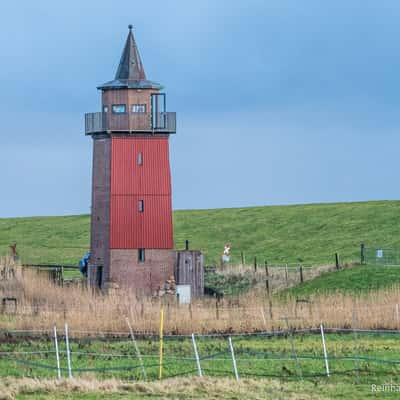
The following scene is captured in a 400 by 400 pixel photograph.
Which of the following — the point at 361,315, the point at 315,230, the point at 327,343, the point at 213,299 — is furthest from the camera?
the point at 315,230

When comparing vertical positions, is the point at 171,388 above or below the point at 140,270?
below

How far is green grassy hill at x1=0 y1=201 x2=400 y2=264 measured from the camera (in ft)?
304

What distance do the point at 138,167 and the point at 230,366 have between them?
3056cm

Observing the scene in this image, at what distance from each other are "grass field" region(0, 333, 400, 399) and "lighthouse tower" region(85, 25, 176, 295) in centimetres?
2203

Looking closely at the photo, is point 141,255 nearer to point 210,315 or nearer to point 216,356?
point 210,315

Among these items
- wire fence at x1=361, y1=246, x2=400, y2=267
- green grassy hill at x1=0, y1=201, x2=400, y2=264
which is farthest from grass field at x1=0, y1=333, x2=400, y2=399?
green grassy hill at x1=0, y1=201, x2=400, y2=264

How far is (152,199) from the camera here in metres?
69.0

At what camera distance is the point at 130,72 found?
229ft

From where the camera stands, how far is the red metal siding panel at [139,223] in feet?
225

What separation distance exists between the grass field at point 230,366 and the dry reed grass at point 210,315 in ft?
7.68

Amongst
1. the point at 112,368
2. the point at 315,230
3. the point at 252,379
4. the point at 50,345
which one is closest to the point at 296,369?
the point at 252,379

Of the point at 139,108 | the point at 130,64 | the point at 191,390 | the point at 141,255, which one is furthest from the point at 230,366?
the point at 130,64

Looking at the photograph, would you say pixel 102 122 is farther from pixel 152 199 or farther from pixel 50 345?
pixel 50 345

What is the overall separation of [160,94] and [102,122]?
10.4ft
